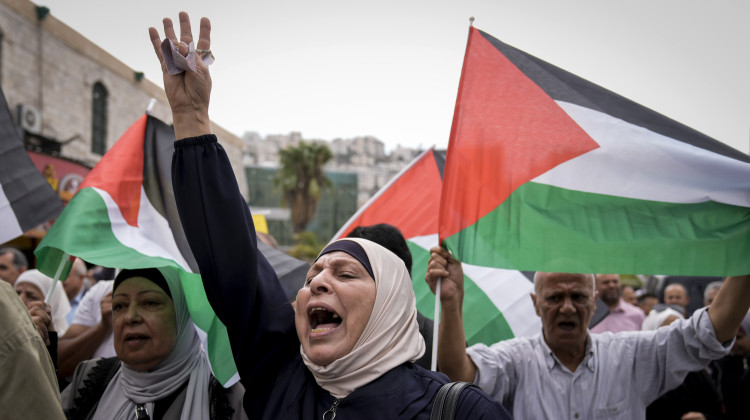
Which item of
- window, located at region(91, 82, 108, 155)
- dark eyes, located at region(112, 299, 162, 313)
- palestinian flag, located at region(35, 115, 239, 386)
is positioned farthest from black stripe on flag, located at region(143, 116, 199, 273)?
window, located at region(91, 82, 108, 155)

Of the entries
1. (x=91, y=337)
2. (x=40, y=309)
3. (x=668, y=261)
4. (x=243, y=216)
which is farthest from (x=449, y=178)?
(x=91, y=337)

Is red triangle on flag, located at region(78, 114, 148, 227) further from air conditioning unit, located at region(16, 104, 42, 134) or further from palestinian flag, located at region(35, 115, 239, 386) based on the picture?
air conditioning unit, located at region(16, 104, 42, 134)

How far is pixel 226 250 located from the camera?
6.23ft

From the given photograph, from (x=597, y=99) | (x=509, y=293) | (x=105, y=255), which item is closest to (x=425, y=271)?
(x=509, y=293)

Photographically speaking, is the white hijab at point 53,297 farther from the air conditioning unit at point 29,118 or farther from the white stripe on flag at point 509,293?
the air conditioning unit at point 29,118

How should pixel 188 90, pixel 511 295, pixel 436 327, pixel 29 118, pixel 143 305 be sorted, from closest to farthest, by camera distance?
1. pixel 188 90
2. pixel 436 327
3. pixel 143 305
4. pixel 511 295
5. pixel 29 118

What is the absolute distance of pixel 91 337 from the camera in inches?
136

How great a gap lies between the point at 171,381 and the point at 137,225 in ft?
2.90

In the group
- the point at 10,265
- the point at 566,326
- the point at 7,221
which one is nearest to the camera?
the point at 566,326

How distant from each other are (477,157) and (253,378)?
154cm

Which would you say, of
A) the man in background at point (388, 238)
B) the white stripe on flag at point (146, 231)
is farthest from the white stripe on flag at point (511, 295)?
the white stripe on flag at point (146, 231)

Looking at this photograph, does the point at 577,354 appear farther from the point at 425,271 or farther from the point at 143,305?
the point at 143,305

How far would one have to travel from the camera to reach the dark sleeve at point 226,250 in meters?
1.90

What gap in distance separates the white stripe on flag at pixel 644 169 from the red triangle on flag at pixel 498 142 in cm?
7
